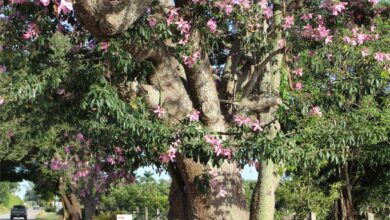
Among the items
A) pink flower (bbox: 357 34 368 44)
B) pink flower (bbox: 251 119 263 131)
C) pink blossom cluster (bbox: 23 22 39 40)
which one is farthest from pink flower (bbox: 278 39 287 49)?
pink blossom cluster (bbox: 23 22 39 40)

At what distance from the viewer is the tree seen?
611 cm

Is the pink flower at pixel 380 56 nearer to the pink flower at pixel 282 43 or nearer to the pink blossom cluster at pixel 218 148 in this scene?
the pink flower at pixel 282 43

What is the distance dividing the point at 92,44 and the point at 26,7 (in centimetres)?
116

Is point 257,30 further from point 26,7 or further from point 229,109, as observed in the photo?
point 26,7

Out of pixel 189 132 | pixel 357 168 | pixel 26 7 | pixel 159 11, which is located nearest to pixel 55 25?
pixel 26 7

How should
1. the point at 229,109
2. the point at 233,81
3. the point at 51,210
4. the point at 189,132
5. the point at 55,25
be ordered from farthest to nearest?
the point at 51,210, the point at 233,81, the point at 229,109, the point at 55,25, the point at 189,132

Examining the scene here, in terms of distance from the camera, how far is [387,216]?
17594 mm

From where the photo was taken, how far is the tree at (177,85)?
20.0 ft

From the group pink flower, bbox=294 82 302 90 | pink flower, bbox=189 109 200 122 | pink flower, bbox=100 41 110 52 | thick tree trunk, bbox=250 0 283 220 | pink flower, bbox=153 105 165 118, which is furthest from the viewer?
thick tree trunk, bbox=250 0 283 220

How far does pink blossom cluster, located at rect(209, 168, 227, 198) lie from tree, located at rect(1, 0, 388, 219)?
0.02 m

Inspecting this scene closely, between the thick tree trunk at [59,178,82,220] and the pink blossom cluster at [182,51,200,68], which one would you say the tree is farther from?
the thick tree trunk at [59,178,82,220]

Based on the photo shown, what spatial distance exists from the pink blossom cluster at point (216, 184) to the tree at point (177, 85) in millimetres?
19

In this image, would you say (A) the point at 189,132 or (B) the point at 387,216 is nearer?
(A) the point at 189,132

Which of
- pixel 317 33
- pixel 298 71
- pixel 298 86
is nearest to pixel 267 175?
pixel 298 86
